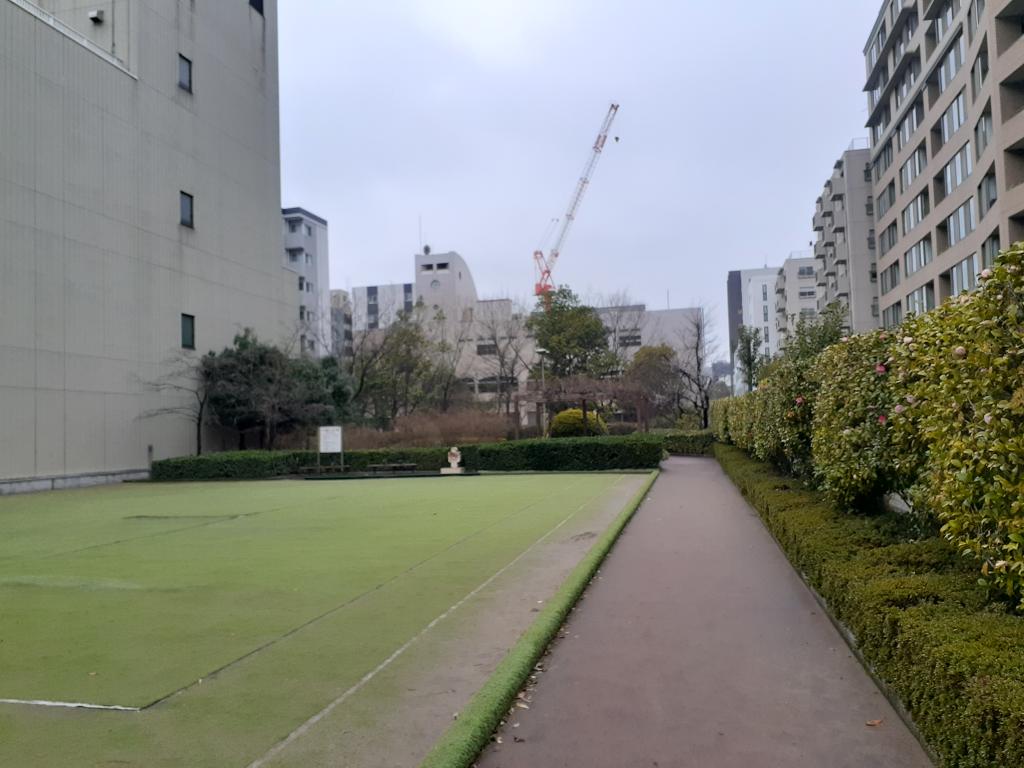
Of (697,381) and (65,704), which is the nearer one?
(65,704)

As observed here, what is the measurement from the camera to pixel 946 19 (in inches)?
1455

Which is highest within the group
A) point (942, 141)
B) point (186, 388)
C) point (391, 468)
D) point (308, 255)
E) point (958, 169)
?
point (308, 255)

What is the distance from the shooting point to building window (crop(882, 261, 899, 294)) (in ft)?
156

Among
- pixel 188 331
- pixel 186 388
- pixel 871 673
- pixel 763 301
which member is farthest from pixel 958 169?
pixel 763 301

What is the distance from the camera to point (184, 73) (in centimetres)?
3084

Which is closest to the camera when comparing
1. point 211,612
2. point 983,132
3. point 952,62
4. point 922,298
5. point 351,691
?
point 351,691

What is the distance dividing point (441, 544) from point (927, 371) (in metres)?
7.18

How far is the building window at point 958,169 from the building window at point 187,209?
3215 cm

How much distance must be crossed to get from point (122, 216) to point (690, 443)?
1074 inches

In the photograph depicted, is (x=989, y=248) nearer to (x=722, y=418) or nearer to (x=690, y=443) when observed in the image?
(x=722, y=418)

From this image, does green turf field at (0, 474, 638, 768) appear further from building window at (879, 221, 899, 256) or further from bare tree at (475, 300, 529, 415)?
building window at (879, 221, 899, 256)

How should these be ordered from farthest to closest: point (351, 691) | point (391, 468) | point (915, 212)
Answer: point (915, 212)
point (391, 468)
point (351, 691)

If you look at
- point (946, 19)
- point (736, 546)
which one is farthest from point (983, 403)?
point (946, 19)

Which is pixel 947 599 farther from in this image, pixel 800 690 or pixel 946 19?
pixel 946 19
